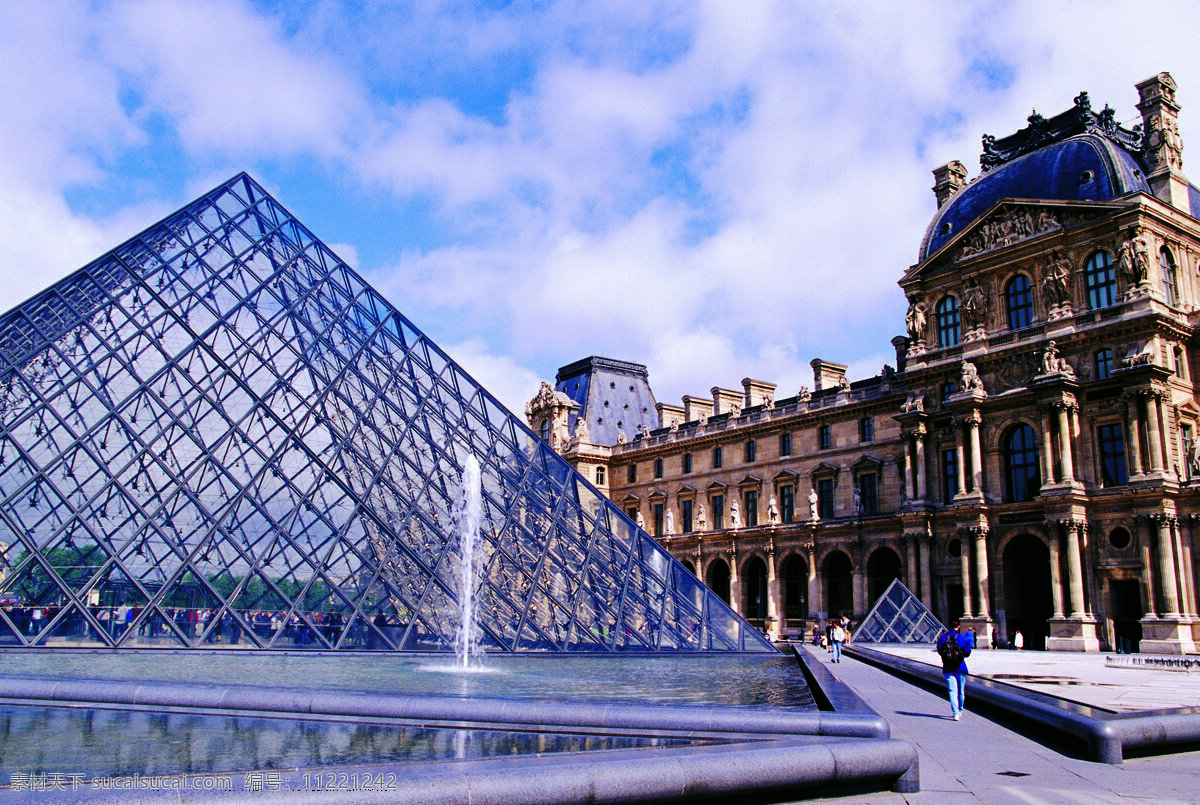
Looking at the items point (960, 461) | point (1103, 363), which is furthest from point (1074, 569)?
point (1103, 363)

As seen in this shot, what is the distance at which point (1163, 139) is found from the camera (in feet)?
118

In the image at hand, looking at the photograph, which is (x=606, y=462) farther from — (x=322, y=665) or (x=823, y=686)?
(x=823, y=686)

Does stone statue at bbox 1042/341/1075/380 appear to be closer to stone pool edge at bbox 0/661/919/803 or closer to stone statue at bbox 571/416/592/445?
stone pool edge at bbox 0/661/919/803

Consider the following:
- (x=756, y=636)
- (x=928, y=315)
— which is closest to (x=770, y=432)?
(x=928, y=315)

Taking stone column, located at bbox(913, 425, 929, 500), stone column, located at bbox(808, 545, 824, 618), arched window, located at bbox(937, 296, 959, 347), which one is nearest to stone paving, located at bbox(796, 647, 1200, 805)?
stone column, located at bbox(913, 425, 929, 500)

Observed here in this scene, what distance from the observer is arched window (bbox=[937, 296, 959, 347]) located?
39000 millimetres

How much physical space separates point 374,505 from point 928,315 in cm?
2811

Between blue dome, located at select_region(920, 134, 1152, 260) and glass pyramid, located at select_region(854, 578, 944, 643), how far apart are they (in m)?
15.3

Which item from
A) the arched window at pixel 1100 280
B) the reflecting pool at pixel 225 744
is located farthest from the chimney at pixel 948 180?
the reflecting pool at pixel 225 744

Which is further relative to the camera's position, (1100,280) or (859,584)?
(859,584)

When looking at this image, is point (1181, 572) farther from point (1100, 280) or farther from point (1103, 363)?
point (1100, 280)

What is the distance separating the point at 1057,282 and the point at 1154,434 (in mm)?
6558

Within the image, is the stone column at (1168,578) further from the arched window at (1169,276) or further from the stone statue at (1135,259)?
the arched window at (1169,276)

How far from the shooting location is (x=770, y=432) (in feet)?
161
